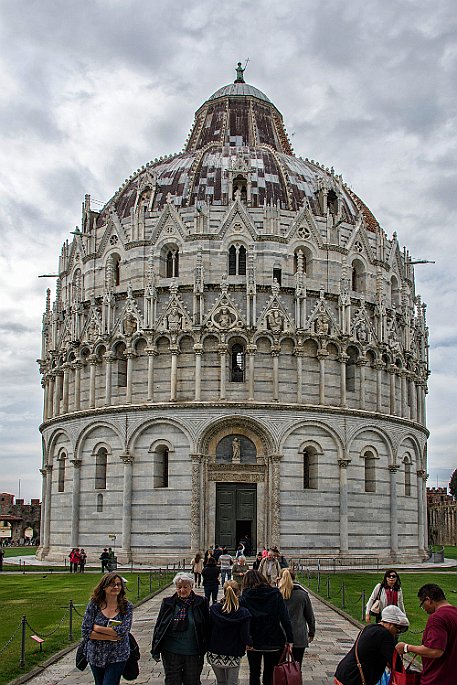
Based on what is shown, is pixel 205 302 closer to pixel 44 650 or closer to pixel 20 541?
pixel 44 650

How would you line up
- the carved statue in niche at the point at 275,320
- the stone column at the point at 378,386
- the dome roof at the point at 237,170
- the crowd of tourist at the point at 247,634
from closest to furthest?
the crowd of tourist at the point at 247,634 → the carved statue in niche at the point at 275,320 → the stone column at the point at 378,386 → the dome roof at the point at 237,170

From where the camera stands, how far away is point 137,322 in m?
50.2

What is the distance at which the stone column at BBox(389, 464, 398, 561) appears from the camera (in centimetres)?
5050

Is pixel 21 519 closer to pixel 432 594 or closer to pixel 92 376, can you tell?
pixel 92 376

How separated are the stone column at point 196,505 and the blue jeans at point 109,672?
119 feet

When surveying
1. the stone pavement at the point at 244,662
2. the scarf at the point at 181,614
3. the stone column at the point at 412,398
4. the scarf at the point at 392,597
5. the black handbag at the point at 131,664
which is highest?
the stone column at the point at 412,398

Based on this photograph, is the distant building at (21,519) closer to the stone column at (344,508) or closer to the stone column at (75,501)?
the stone column at (75,501)

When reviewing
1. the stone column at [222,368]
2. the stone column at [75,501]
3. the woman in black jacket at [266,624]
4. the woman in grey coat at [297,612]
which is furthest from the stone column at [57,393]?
the woman in black jacket at [266,624]

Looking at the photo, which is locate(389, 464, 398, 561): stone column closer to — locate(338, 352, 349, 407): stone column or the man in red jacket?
locate(338, 352, 349, 407): stone column

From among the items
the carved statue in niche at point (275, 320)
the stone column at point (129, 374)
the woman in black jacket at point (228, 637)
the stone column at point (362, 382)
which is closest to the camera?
the woman in black jacket at point (228, 637)

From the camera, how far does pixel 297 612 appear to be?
1337cm

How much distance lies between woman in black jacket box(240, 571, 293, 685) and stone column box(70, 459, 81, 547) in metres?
39.4

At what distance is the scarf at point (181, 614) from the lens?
36.4 ft

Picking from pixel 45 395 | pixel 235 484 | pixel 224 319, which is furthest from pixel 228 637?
pixel 45 395
